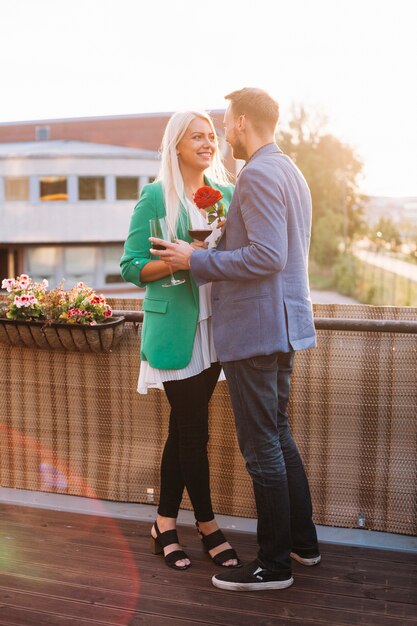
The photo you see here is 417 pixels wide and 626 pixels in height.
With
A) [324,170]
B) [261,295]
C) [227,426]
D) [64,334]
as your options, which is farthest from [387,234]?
[261,295]

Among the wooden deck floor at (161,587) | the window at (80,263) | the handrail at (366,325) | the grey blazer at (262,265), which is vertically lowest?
the window at (80,263)

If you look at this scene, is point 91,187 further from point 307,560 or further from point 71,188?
point 307,560

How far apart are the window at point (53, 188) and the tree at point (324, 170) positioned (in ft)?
40.0

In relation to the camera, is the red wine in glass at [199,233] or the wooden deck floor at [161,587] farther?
the red wine in glass at [199,233]

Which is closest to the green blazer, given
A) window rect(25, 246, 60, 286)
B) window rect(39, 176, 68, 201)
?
window rect(39, 176, 68, 201)

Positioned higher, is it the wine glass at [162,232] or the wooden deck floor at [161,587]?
the wine glass at [162,232]

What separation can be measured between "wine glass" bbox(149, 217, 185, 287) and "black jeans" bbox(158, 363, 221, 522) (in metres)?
0.37

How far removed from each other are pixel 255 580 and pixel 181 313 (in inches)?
39.0

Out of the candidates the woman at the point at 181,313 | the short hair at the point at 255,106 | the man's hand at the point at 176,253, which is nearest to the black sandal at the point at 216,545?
the woman at the point at 181,313

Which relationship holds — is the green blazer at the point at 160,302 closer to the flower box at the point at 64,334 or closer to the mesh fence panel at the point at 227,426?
the flower box at the point at 64,334

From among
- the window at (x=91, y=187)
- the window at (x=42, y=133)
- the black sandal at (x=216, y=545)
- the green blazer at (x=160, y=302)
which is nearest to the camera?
the green blazer at (x=160, y=302)

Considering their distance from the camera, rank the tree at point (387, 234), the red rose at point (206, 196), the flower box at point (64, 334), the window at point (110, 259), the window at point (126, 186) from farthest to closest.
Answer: the window at point (110, 259) < the window at point (126, 186) < the tree at point (387, 234) < the flower box at point (64, 334) < the red rose at point (206, 196)

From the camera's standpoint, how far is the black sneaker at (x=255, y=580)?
2568mm

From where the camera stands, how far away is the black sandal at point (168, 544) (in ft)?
9.09
